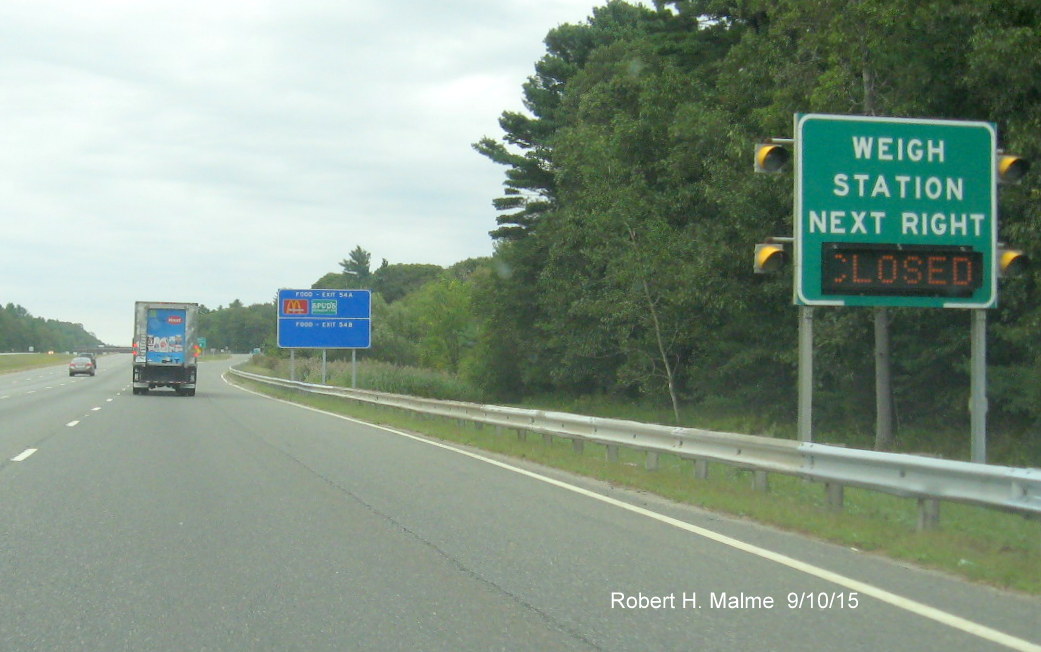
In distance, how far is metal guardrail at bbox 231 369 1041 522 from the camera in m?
8.77

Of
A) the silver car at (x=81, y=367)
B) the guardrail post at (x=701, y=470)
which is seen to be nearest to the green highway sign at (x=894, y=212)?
the guardrail post at (x=701, y=470)

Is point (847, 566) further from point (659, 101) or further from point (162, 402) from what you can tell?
point (162, 402)

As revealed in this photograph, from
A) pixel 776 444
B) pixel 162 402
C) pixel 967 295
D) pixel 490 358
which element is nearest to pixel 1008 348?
pixel 967 295

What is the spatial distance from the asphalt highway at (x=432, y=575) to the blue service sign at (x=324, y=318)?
99.9 feet

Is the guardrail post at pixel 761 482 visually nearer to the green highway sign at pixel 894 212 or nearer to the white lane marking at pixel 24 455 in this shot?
the green highway sign at pixel 894 212

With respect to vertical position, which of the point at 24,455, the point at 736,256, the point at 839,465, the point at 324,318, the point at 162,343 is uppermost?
the point at 736,256

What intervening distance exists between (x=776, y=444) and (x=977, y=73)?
38.8ft

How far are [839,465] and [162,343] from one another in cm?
3889

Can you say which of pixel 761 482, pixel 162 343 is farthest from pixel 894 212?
pixel 162 343

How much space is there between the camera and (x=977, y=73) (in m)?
20.3

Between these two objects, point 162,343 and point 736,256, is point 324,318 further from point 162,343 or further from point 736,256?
point 736,256

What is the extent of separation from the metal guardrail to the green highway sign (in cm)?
219

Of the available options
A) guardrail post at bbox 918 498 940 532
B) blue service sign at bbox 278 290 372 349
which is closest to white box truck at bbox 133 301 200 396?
blue service sign at bbox 278 290 372 349

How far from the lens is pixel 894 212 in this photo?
13.5 meters
